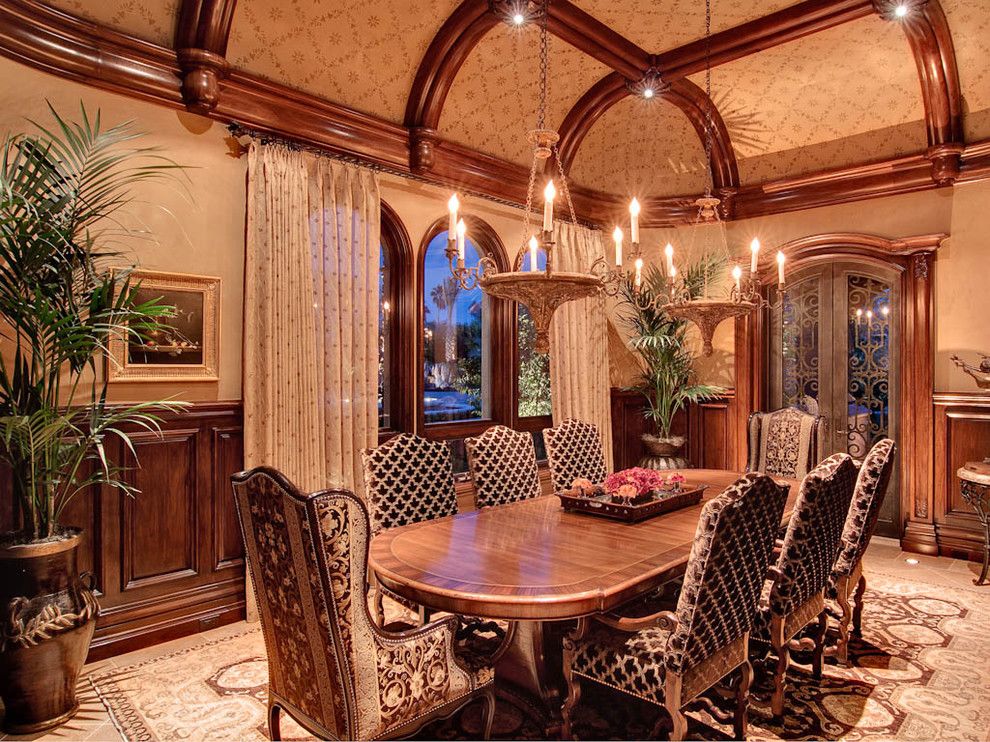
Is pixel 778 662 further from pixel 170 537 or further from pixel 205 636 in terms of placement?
pixel 170 537

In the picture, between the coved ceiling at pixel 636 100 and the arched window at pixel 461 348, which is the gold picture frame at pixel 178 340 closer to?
the coved ceiling at pixel 636 100

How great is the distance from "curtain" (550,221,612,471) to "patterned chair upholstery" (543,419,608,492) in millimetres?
1401

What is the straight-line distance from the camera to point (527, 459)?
3949mm

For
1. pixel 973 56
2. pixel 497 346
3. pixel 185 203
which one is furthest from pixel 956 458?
pixel 185 203

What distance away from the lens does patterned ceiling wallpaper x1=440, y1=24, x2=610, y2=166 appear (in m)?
4.76

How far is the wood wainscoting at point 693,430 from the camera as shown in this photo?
6371 millimetres

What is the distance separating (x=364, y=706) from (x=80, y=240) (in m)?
2.63

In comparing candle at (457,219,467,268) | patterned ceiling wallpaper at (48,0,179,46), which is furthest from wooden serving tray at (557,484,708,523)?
patterned ceiling wallpaper at (48,0,179,46)

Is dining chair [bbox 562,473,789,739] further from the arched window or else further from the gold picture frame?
the arched window

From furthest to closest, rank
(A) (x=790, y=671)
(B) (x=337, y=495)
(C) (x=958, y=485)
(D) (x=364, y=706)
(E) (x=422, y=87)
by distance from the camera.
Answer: (C) (x=958, y=485) → (E) (x=422, y=87) → (A) (x=790, y=671) → (D) (x=364, y=706) → (B) (x=337, y=495)

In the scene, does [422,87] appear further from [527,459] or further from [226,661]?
[226,661]

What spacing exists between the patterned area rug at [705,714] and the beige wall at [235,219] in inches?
54.6

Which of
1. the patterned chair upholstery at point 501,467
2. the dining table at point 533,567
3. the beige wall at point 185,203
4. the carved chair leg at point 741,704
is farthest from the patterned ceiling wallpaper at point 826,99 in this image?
the carved chair leg at point 741,704

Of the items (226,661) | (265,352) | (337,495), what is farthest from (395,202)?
(337,495)
